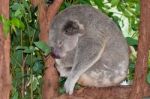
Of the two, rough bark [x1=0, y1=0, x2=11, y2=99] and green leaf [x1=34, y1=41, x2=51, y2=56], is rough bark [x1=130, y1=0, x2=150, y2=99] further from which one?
rough bark [x1=0, y1=0, x2=11, y2=99]

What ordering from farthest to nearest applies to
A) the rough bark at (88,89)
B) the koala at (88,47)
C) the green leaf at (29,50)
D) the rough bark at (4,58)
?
the koala at (88,47), the green leaf at (29,50), the rough bark at (88,89), the rough bark at (4,58)

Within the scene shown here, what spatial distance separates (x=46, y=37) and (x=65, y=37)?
1.01ft

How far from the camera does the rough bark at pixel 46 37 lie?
8.39ft

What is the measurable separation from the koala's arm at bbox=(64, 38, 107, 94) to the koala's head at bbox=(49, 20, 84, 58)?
7cm

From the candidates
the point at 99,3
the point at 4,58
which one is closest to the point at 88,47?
the point at 99,3

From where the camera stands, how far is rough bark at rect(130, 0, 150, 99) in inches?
88.0

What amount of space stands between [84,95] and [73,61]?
0.31 m

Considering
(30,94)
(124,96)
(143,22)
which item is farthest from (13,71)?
(143,22)

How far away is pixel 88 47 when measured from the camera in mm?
2762

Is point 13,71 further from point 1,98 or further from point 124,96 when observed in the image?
point 124,96

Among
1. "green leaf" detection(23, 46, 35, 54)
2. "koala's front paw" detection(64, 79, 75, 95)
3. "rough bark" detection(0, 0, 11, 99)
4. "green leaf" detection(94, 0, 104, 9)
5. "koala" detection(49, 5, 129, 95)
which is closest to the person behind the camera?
"rough bark" detection(0, 0, 11, 99)

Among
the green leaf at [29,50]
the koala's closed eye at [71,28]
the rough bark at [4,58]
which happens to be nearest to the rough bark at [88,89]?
the green leaf at [29,50]

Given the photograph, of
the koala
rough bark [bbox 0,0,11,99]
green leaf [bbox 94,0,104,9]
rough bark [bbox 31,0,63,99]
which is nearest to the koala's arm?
the koala

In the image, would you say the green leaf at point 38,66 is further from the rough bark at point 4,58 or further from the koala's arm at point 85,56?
the rough bark at point 4,58
